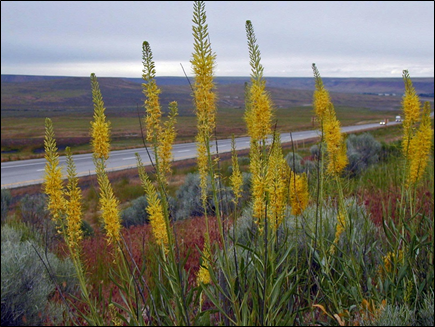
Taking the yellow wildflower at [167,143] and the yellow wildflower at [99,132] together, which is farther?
the yellow wildflower at [99,132]

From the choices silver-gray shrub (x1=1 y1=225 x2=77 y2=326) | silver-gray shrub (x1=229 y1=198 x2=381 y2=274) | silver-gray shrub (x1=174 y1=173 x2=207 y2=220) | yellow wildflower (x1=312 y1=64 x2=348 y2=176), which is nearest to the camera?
silver-gray shrub (x1=229 y1=198 x2=381 y2=274)

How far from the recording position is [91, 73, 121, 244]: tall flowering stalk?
197 cm

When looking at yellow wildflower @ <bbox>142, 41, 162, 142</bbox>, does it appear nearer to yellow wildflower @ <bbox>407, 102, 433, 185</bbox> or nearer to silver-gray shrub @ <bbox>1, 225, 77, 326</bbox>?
yellow wildflower @ <bbox>407, 102, 433, 185</bbox>

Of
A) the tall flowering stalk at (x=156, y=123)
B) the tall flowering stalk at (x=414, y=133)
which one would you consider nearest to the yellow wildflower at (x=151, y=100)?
the tall flowering stalk at (x=156, y=123)

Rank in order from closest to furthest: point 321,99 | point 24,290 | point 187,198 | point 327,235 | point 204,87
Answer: point 204,87
point 327,235
point 321,99
point 24,290
point 187,198

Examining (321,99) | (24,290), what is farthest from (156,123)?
(24,290)

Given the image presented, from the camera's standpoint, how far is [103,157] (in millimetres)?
2033

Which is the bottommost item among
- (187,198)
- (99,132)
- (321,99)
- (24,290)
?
(187,198)

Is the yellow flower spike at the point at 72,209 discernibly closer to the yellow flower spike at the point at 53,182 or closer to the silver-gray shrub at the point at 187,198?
the yellow flower spike at the point at 53,182

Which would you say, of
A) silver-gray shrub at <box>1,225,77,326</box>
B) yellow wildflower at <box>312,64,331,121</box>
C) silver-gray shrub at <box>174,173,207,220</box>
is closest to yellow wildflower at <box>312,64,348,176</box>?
yellow wildflower at <box>312,64,331,121</box>

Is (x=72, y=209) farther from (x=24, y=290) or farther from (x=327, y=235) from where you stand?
(x=24, y=290)

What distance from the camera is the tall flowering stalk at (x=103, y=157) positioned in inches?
77.5

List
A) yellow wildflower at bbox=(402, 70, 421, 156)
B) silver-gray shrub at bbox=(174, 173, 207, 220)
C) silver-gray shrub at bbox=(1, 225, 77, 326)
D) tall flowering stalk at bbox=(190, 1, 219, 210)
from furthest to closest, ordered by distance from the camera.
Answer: silver-gray shrub at bbox=(174, 173, 207, 220)
silver-gray shrub at bbox=(1, 225, 77, 326)
yellow wildflower at bbox=(402, 70, 421, 156)
tall flowering stalk at bbox=(190, 1, 219, 210)

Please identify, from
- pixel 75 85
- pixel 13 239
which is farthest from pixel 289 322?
pixel 75 85
